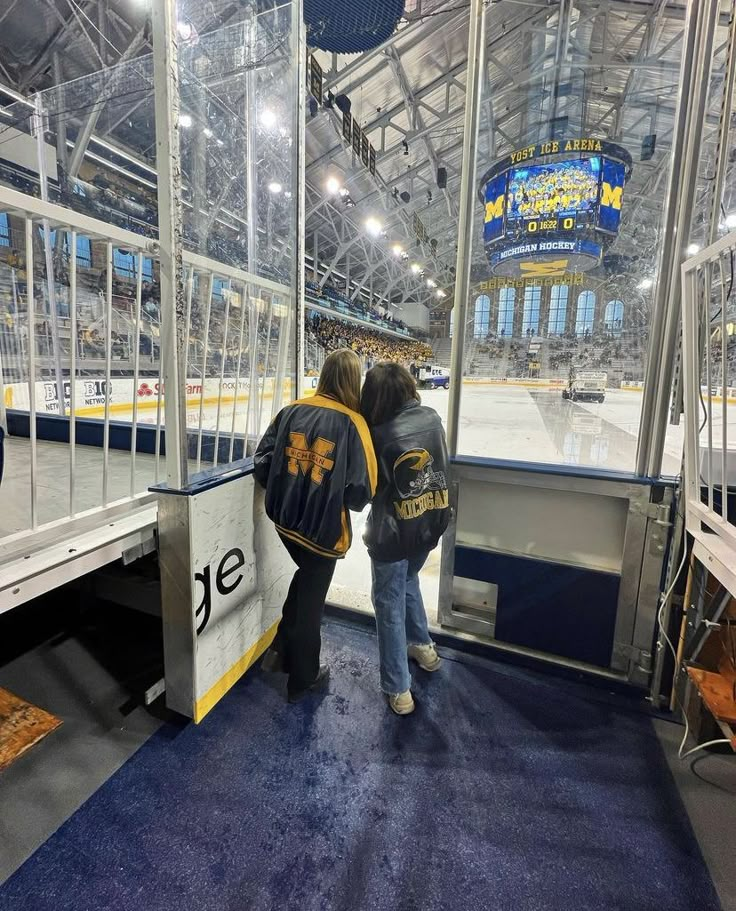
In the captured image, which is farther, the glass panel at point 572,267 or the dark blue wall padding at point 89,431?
the dark blue wall padding at point 89,431

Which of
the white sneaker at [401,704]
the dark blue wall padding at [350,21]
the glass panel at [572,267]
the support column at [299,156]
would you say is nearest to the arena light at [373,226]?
the dark blue wall padding at [350,21]

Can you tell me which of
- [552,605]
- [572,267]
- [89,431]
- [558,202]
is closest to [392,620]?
[552,605]

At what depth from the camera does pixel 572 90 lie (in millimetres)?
2951

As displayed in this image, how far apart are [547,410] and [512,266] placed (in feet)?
2.77

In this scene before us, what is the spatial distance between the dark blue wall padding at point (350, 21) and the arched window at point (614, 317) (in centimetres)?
211

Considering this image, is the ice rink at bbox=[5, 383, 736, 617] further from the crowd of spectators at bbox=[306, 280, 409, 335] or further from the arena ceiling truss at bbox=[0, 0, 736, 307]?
the crowd of spectators at bbox=[306, 280, 409, 335]

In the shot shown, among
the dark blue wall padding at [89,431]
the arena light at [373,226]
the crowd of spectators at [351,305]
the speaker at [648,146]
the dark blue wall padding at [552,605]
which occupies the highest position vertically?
the arena light at [373,226]

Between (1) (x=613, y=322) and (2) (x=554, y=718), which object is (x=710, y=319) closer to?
(1) (x=613, y=322)

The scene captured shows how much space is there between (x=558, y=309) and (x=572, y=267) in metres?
0.21

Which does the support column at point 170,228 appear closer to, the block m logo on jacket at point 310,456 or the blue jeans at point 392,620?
the block m logo on jacket at point 310,456

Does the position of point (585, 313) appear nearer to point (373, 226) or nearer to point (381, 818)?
point (381, 818)

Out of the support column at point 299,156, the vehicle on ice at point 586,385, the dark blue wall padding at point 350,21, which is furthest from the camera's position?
the dark blue wall padding at point 350,21

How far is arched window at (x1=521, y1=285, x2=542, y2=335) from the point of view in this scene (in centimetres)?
220

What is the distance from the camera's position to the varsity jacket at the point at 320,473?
1468 millimetres
